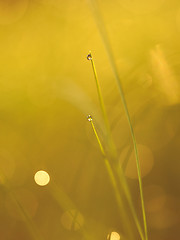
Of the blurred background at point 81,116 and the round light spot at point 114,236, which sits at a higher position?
the blurred background at point 81,116

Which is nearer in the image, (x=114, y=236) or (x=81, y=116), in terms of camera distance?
(x=114, y=236)

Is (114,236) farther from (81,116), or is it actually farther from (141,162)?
(81,116)

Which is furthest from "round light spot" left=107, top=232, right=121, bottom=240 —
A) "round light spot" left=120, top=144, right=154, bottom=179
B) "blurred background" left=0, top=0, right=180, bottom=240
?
"round light spot" left=120, top=144, right=154, bottom=179

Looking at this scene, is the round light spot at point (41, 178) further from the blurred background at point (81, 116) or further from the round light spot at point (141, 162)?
the round light spot at point (141, 162)

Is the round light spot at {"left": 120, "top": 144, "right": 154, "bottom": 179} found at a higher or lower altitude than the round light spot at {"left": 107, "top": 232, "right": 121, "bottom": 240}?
higher

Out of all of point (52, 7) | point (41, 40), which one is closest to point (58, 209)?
point (41, 40)

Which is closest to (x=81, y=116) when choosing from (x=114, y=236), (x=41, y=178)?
(x=41, y=178)

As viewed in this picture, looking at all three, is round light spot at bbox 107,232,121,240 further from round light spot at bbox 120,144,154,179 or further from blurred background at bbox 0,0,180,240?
round light spot at bbox 120,144,154,179

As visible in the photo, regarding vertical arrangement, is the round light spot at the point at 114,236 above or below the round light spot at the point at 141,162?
below

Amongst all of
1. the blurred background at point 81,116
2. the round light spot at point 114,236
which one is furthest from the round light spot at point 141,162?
the round light spot at point 114,236
